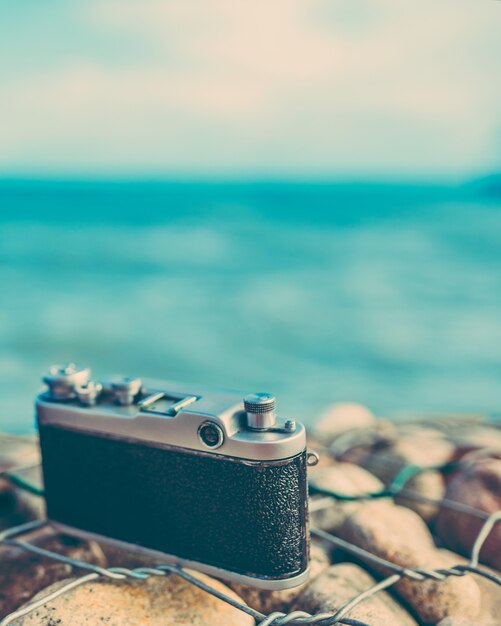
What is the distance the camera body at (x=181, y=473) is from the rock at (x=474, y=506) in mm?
413

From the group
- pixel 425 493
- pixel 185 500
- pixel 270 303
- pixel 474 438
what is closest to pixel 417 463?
pixel 425 493

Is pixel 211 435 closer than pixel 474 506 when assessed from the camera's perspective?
Yes

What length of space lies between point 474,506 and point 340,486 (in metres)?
0.25

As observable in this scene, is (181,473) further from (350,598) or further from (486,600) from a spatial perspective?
(486,600)

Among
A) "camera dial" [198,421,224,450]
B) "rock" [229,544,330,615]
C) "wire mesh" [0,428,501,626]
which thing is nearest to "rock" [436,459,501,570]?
"wire mesh" [0,428,501,626]

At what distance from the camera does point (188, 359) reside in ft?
21.1

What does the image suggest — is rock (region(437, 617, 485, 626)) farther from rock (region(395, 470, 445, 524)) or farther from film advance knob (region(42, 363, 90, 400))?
film advance knob (region(42, 363, 90, 400))

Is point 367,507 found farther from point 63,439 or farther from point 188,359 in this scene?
point 188,359

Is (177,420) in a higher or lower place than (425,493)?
higher

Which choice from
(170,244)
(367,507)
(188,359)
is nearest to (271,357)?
(188,359)

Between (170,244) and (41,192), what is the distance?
1125cm

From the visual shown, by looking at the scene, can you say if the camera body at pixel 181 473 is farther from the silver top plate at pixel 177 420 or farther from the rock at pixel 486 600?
the rock at pixel 486 600

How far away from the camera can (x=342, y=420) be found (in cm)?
233

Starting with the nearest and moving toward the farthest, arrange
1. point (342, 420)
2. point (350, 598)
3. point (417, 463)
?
point (350, 598)
point (417, 463)
point (342, 420)
